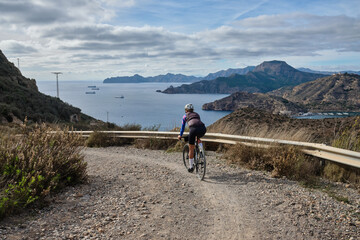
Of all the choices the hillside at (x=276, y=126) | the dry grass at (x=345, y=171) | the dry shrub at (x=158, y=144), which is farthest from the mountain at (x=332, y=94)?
the dry grass at (x=345, y=171)

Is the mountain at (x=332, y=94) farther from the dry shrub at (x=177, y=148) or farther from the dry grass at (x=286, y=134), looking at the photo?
the dry shrub at (x=177, y=148)

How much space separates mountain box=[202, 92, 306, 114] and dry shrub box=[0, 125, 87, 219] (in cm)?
10878

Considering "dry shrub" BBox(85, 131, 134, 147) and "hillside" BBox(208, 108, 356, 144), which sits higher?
"hillside" BBox(208, 108, 356, 144)

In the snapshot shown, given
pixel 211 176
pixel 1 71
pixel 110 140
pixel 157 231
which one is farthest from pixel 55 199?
pixel 1 71

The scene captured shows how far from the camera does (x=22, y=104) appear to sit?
33031 mm

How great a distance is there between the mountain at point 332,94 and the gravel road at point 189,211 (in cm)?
11613

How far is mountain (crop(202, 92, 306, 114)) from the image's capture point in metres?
112

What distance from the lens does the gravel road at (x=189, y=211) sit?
3.89 meters

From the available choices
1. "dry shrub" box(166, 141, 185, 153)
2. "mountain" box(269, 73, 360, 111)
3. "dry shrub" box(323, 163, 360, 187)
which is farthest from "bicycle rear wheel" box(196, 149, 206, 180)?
"mountain" box(269, 73, 360, 111)

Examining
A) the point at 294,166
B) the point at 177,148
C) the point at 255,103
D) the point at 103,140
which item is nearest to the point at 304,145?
the point at 294,166

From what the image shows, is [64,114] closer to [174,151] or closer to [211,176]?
[174,151]

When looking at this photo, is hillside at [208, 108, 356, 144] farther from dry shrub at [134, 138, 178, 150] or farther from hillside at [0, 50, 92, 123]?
hillside at [0, 50, 92, 123]

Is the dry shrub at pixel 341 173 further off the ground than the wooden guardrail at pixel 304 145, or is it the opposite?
the wooden guardrail at pixel 304 145

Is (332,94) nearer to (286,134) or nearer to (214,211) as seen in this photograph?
(286,134)
